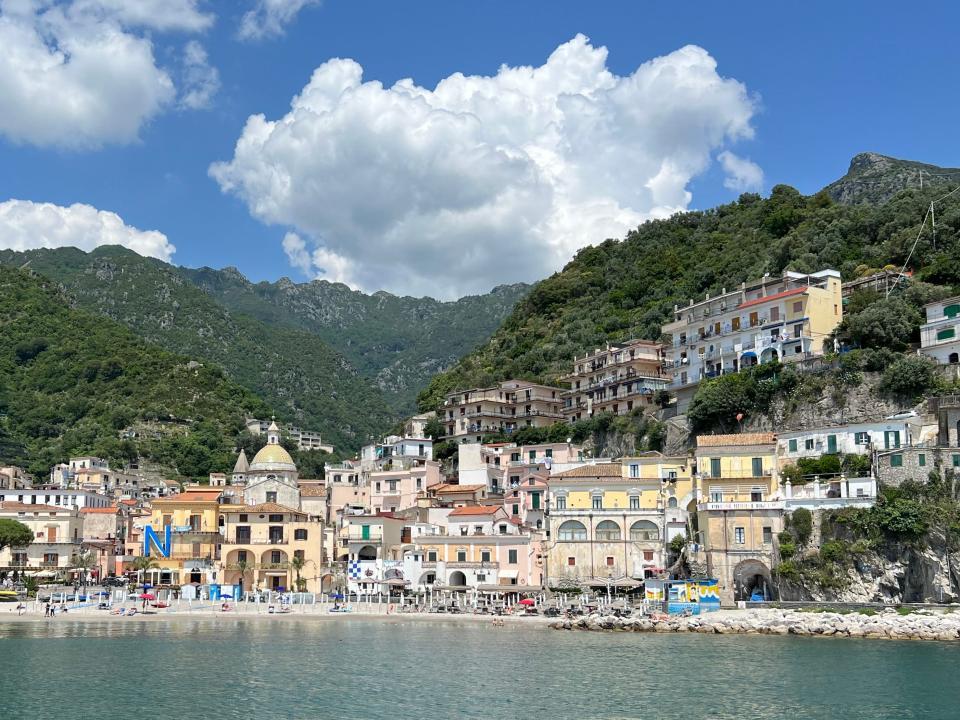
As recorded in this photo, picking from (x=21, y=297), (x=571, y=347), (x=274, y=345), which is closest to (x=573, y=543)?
(x=571, y=347)

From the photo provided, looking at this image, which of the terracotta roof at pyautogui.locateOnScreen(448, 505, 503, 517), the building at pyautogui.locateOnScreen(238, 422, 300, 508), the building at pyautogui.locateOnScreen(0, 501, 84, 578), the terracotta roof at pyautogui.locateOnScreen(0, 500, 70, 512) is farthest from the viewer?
the terracotta roof at pyautogui.locateOnScreen(0, 500, 70, 512)

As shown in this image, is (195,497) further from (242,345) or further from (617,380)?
(242,345)

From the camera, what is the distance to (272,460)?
78.4m

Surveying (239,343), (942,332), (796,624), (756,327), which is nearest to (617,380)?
(756,327)

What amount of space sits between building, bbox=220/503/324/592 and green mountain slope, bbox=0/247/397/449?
78.0 metres

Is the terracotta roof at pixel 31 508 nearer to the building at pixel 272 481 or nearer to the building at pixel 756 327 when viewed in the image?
the building at pixel 272 481

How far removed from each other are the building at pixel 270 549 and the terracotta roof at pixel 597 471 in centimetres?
1747

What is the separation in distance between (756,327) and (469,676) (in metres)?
37.0

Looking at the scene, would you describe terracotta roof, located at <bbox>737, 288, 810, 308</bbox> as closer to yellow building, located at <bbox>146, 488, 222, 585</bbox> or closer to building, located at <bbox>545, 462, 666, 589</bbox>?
building, located at <bbox>545, 462, 666, 589</bbox>

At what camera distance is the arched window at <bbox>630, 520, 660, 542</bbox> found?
57.2 metres

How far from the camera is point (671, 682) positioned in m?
35.5

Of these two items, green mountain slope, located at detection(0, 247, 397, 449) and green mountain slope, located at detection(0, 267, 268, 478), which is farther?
green mountain slope, located at detection(0, 247, 397, 449)

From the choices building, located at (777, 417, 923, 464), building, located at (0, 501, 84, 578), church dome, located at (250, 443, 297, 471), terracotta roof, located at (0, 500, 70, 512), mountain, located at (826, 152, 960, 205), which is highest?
mountain, located at (826, 152, 960, 205)

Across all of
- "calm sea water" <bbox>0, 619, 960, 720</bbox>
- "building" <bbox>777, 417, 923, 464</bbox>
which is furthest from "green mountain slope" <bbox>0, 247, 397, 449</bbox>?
"calm sea water" <bbox>0, 619, 960, 720</bbox>
